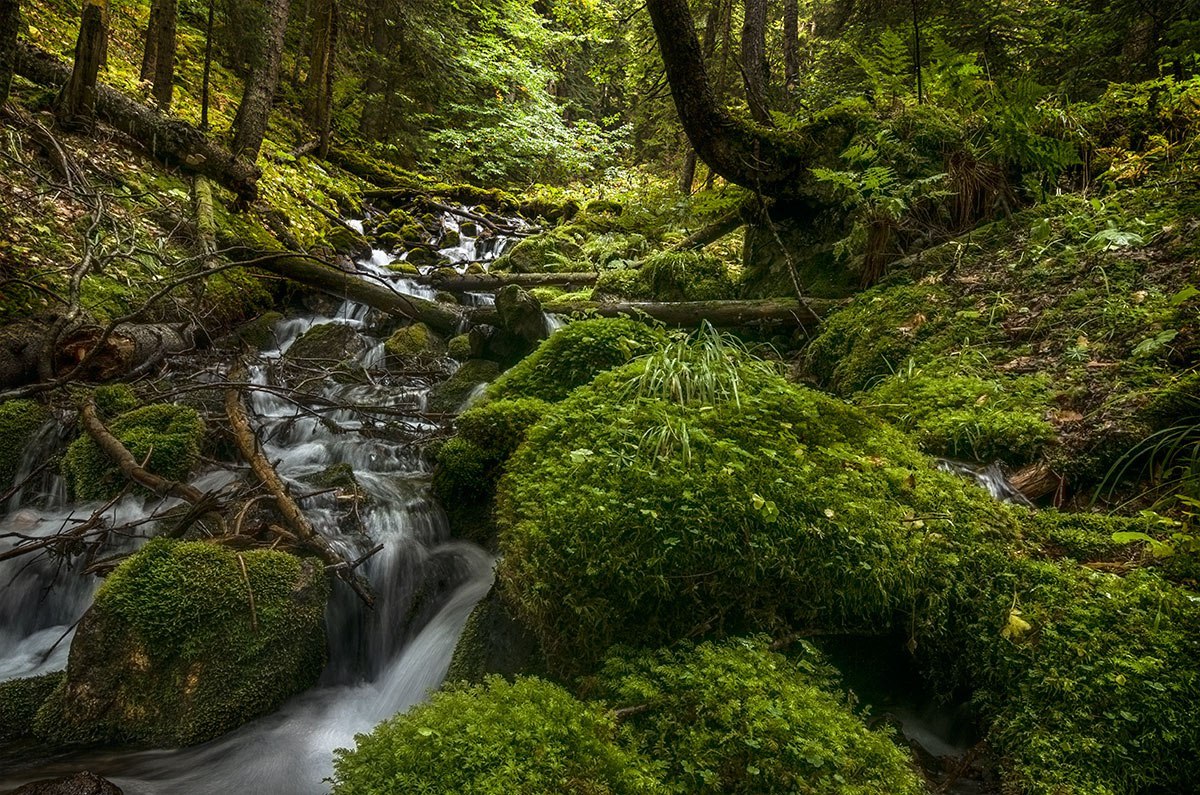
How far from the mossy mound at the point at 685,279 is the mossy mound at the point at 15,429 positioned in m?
5.88

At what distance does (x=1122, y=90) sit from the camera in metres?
5.35

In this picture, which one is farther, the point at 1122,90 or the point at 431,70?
the point at 431,70

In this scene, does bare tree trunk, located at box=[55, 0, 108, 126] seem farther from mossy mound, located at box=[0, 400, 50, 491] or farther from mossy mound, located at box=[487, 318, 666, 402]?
mossy mound, located at box=[487, 318, 666, 402]

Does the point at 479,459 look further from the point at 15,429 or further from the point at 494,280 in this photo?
the point at 494,280

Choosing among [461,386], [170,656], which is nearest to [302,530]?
[170,656]

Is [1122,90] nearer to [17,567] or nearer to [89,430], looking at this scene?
[89,430]

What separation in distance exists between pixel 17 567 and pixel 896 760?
5143 millimetres

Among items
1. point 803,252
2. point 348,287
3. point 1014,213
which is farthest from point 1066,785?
point 348,287

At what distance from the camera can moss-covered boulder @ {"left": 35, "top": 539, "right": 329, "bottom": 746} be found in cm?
302

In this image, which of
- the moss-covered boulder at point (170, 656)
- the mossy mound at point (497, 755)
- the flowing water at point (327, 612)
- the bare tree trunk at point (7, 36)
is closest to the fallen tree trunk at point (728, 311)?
the flowing water at point (327, 612)

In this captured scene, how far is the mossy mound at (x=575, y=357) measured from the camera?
14.1 feet

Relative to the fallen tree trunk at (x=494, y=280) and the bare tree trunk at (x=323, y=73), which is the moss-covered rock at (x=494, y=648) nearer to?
the fallen tree trunk at (x=494, y=280)

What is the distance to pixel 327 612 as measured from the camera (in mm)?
3725

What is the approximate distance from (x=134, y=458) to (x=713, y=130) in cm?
561
